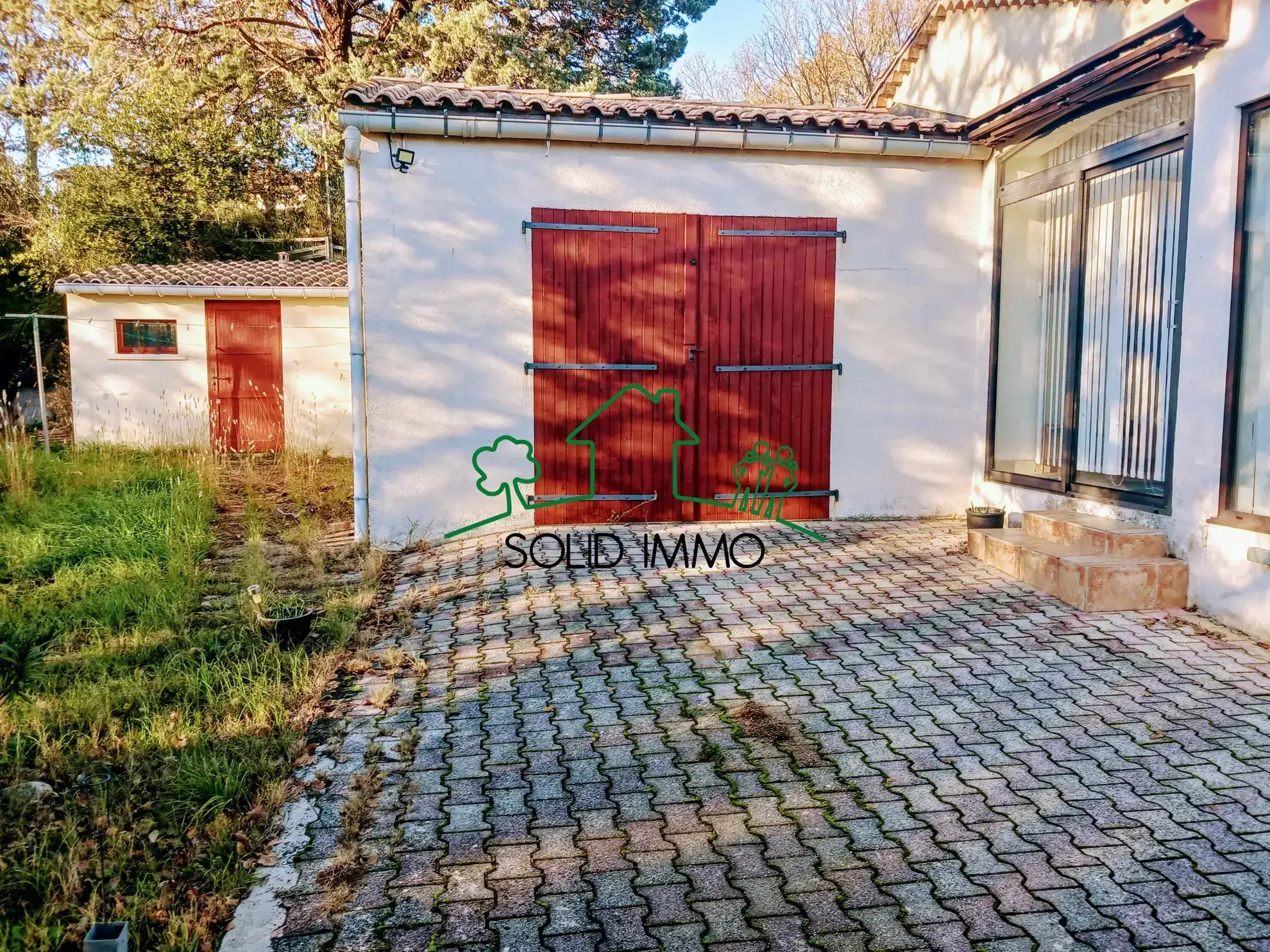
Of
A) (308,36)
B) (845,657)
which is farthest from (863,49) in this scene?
(845,657)

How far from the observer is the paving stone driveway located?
2467 millimetres

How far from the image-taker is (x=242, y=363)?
14617mm

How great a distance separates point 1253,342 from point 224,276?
1410 centimetres

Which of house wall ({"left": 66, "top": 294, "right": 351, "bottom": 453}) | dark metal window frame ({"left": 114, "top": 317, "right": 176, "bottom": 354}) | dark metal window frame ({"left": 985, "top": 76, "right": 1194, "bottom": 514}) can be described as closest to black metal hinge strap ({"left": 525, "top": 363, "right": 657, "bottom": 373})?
dark metal window frame ({"left": 985, "top": 76, "right": 1194, "bottom": 514})

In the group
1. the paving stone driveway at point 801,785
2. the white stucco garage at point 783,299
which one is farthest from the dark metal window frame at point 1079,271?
the paving stone driveway at point 801,785

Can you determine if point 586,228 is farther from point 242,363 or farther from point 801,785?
point 242,363

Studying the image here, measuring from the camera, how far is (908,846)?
111 inches

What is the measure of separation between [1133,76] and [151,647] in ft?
21.9

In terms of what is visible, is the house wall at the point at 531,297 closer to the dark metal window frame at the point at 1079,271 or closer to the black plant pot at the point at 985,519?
the dark metal window frame at the point at 1079,271

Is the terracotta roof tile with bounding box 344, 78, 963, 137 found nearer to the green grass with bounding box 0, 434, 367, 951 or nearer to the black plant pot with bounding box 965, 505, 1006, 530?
the black plant pot with bounding box 965, 505, 1006, 530

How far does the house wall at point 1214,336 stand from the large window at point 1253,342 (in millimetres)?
62

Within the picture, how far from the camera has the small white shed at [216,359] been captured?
1426cm

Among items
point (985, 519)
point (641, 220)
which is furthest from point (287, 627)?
point (985, 519)

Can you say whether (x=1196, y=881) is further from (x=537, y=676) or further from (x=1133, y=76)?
(x=1133, y=76)
